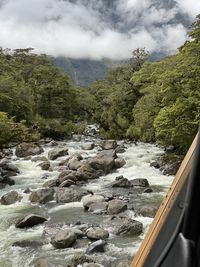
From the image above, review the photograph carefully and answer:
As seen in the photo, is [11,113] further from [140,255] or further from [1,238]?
[140,255]

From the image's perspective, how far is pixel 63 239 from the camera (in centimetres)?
925

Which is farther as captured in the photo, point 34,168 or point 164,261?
point 34,168

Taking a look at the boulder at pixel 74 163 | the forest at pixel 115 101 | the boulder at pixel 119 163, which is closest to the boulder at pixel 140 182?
the forest at pixel 115 101

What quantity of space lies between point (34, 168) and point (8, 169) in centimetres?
146

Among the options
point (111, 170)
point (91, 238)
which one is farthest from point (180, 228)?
point (111, 170)

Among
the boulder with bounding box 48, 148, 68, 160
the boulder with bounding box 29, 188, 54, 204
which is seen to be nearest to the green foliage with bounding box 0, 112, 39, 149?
the boulder with bounding box 48, 148, 68, 160

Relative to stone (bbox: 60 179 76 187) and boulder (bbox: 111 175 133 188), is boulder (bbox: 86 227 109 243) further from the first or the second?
stone (bbox: 60 179 76 187)

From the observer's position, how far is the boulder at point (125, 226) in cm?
994

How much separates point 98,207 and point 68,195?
1554 millimetres

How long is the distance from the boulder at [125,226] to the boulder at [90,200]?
1849 millimetres

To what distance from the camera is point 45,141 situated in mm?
29969

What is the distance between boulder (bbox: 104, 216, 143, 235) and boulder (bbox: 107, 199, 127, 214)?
1.08 metres

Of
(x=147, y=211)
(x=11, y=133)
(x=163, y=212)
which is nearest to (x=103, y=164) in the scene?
(x=147, y=211)

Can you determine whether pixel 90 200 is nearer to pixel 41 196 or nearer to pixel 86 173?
pixel 41 196
